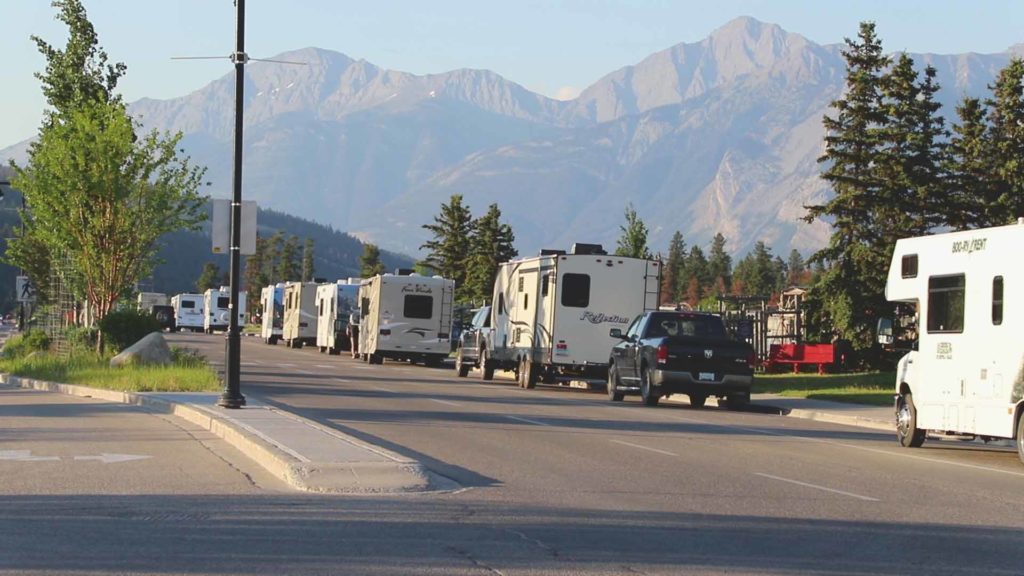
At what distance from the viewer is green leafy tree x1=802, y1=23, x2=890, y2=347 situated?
147 ft

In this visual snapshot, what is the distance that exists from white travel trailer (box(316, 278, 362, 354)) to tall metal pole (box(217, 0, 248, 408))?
36.4 metres

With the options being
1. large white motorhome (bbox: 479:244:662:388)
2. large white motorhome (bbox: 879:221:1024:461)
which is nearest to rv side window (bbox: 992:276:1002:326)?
large white motorhome (bbox: 879:221:1024:461)

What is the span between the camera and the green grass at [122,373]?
27297 millimetres

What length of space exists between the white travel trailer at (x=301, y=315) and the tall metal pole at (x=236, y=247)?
4428cm

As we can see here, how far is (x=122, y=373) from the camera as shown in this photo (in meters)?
29.5

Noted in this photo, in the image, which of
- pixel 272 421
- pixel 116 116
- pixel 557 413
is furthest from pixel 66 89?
pixel 272 421

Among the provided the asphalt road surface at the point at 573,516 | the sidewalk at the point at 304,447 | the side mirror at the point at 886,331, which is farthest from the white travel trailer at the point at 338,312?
the asphalt road surface at the point at 573,516

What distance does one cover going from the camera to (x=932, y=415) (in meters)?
20.4

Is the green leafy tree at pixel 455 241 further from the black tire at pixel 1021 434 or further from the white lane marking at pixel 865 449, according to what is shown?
the black tire at pixel 1021 434

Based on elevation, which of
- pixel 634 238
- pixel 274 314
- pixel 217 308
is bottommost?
pixel 274 314

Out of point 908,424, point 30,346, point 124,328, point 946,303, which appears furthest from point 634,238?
point 946,303

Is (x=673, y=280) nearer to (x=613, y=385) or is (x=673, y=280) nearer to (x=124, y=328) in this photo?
(x=124, y=328)

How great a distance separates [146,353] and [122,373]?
3133 millimetres

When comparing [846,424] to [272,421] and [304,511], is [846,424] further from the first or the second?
[304,511]
